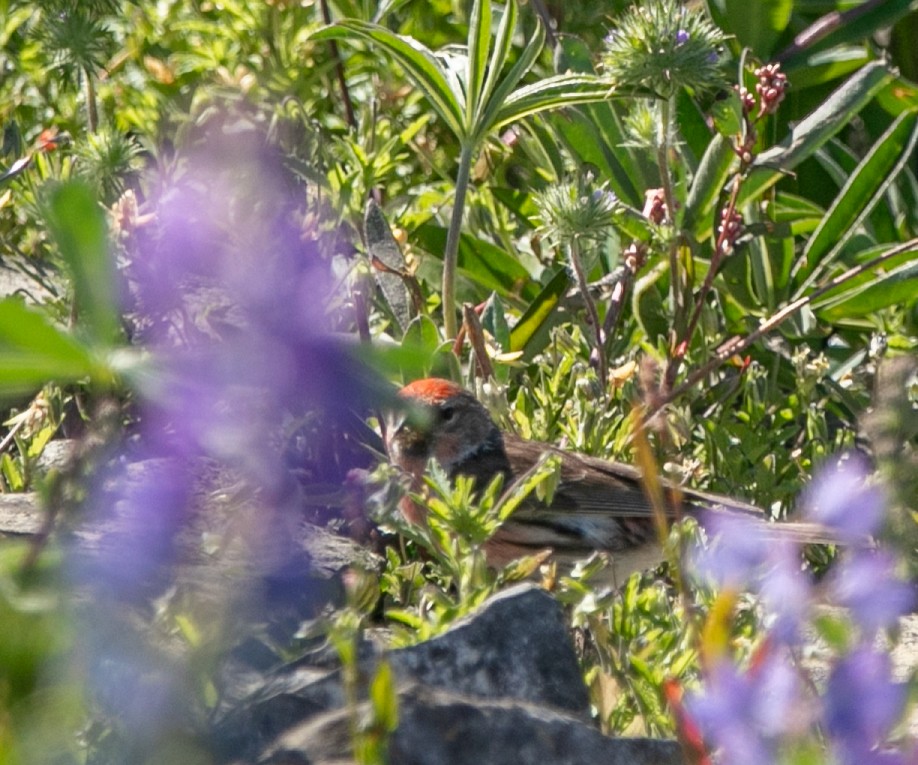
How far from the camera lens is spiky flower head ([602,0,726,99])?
394cm

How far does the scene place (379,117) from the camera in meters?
5.53

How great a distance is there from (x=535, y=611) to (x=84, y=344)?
4.04ft

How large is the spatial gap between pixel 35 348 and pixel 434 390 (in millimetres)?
3020

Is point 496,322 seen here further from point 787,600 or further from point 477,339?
point 787,600

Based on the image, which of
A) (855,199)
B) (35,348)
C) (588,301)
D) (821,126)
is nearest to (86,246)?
(35,348)

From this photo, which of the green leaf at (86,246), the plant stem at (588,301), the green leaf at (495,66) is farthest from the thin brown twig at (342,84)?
the green leaf at (86,246)

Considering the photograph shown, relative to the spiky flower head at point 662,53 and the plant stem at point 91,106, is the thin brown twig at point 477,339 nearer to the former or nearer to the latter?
the spiky flower head at point 662,53

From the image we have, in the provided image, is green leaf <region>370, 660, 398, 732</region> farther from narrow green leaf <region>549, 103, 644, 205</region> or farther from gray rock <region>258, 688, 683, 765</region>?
Answer: narrow green leaf <region>549, 103, 644, 205</region>

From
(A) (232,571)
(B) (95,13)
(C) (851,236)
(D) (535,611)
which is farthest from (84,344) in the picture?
(C) (851,236)

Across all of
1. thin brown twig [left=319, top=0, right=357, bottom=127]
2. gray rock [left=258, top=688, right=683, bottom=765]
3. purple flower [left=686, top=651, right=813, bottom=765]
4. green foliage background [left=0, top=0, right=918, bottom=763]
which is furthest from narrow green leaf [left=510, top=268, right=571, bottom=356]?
purple flower [left=686, top=651, right=813, bottom=765]

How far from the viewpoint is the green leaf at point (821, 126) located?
4703 mm

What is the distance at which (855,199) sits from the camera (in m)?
5.02

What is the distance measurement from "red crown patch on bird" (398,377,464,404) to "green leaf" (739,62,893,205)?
1.16 metres

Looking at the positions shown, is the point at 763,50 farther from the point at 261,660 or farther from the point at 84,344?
the point at 84,344
